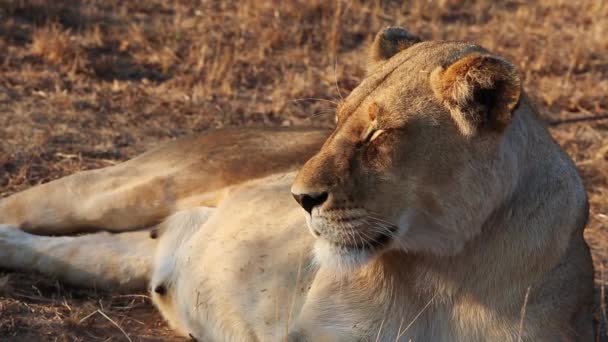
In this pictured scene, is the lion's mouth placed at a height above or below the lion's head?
below

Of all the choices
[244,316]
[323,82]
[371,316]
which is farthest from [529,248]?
[323,82]

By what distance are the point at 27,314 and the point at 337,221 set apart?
5.12ft

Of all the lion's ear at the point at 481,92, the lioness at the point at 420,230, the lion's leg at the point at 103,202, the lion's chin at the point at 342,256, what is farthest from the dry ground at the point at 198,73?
the lion's ear at the point at 481,92

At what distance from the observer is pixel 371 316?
9.59 feet

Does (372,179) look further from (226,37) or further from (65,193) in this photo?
(226,37)

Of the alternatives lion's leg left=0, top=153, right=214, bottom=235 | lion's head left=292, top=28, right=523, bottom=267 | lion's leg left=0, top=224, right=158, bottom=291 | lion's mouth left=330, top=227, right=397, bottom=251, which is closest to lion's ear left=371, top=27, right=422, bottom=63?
lion's head left=292, top=28, right=523, bottom=267

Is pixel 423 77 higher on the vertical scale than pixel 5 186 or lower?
higher

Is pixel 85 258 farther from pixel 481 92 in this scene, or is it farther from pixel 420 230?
pixel 481 92

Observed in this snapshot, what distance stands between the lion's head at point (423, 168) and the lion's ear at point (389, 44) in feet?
1.61

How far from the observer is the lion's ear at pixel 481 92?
256 cm

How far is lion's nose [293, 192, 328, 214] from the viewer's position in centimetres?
261

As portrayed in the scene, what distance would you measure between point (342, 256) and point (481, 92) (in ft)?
1.89

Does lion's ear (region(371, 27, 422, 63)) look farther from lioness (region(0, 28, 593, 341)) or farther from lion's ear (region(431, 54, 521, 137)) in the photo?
lion's ear (region(431, 54, 521, 137))

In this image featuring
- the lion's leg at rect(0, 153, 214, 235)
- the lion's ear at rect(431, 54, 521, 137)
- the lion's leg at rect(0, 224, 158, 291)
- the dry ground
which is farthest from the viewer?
the dry ground
